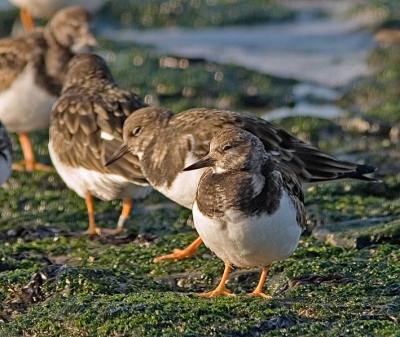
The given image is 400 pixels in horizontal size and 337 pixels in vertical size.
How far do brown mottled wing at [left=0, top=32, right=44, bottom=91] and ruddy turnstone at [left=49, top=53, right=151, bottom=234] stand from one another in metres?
1.24

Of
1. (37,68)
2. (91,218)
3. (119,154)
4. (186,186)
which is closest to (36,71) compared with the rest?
(37,68)

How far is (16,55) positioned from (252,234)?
3.99m

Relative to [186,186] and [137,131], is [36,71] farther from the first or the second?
[186,186]

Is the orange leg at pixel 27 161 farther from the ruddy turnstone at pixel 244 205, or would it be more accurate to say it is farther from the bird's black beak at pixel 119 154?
the ruddy turnstone at pixel 244 205

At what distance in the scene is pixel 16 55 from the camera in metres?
7.27

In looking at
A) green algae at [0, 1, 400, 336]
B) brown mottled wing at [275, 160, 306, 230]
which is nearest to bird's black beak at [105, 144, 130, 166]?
green algae at [0, 1, 400, 336]

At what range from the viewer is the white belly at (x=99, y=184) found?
553cm

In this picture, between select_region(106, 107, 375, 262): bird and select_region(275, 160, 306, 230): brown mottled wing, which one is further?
select_region(106, 107, 375, 262): bird

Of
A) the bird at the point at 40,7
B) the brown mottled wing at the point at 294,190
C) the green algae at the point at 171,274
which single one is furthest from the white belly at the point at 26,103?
the brown mottled wing at the point at 294,190

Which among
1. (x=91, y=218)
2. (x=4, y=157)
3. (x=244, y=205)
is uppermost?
(x=244, y=205)

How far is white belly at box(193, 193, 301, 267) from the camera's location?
12.6ft

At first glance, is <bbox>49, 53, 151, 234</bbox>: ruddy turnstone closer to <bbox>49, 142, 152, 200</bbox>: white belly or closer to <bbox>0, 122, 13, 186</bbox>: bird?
<bbox>49, 142, 152, 200</bbox>: white belly

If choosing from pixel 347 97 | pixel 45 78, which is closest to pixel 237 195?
pixel 45 78

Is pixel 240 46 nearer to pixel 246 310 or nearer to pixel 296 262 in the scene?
pixel 296 262
